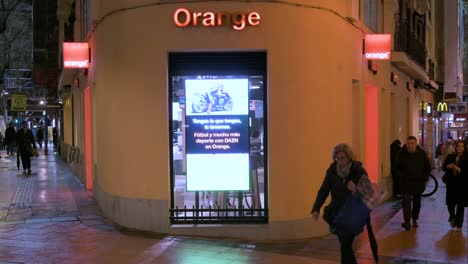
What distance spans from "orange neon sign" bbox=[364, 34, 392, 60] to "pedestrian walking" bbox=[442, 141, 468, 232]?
10.0 feet

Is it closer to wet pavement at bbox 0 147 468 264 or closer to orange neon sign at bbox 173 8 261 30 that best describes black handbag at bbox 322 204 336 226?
wet pavement at bbox 0 147 468 264

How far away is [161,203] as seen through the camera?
30.2 ft

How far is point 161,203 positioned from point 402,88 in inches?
449

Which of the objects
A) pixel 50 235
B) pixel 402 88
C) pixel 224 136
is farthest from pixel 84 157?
pixel 402 88

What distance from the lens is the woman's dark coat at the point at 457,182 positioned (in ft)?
32.0

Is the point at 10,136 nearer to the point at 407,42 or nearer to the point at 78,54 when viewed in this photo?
the point at 78,54

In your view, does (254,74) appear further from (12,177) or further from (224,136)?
(12,177)

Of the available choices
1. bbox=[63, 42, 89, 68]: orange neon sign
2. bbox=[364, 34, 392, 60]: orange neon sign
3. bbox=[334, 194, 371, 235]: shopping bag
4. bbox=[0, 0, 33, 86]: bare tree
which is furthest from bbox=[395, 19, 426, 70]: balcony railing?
bbox=[0, 0, 33, 86]: bare tree

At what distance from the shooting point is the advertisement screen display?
30.3ft

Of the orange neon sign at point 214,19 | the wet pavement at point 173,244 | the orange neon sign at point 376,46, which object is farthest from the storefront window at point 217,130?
the orange neon sign at point 376,46

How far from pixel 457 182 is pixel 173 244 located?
518 centimetres

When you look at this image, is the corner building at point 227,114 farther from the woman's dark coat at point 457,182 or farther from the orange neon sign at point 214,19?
the woman's dark coat at point 457,182

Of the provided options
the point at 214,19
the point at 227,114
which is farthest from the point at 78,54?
the point at 227,114

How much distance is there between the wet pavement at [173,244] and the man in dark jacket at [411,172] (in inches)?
20.9
